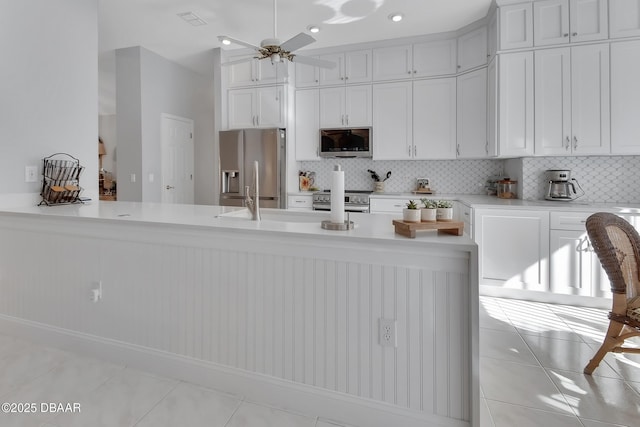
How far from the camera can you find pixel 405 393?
1.46 m

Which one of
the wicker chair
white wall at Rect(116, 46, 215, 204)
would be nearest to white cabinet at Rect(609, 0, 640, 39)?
the wicker chair

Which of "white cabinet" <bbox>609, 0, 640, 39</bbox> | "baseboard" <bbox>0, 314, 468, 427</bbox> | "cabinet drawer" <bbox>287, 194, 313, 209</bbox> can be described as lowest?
"baseboard" <bbox>0, 314, 468, 427</bbox>

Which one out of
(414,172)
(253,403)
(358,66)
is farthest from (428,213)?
(358,66)

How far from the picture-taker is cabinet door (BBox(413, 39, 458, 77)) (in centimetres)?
420

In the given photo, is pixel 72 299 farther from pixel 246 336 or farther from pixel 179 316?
pixel 246 336

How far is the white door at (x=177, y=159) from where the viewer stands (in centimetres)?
521

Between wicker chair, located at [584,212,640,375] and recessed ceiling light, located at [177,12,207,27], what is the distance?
4.12 m

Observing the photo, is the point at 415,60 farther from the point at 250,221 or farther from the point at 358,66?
the point at 250,221

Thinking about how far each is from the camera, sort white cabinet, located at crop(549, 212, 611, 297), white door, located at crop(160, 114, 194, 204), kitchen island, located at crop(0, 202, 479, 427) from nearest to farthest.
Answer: kitchen island, located at crop(0, 202, 479, 427), white cabinet, located at crop(549, 212, 611, 297), white door, located at crop(160, 114, 194, 204)

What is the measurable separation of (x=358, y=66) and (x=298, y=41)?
7.33ft

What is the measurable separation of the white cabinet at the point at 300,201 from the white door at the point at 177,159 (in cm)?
205

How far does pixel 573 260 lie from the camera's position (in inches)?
121

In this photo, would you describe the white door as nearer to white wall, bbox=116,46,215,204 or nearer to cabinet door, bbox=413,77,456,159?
white wall, bbox=116,46,215,204

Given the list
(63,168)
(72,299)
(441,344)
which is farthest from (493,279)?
(63,168)
